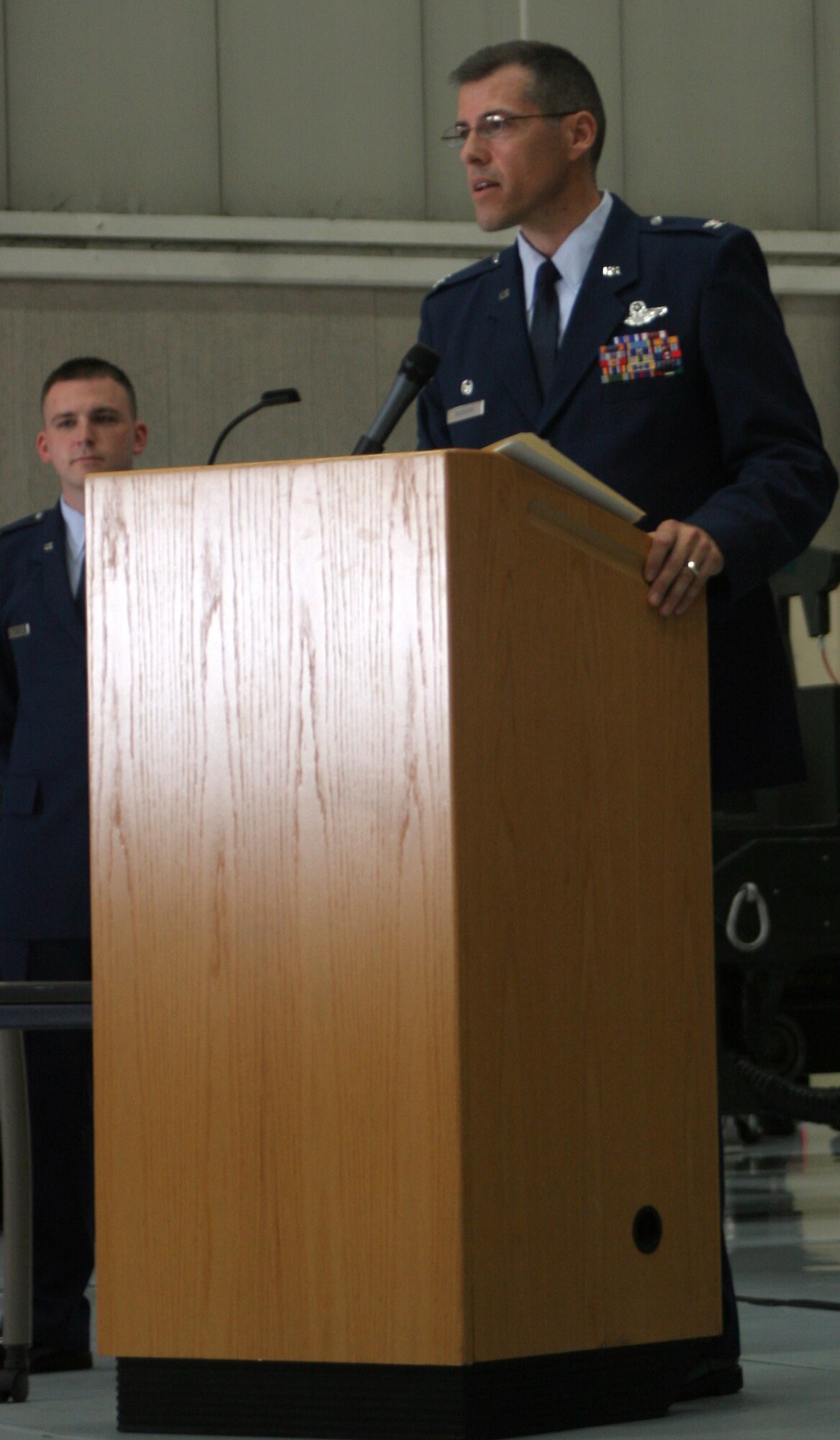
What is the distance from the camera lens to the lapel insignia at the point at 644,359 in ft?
8.01

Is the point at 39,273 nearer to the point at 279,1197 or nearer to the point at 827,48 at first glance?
the point at 827,48

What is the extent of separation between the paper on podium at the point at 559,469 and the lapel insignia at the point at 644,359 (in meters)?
0.30

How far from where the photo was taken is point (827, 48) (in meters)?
9.59

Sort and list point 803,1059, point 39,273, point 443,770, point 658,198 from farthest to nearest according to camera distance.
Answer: point 658,198 → point 39,273 → point 803,1059 → point 443,770

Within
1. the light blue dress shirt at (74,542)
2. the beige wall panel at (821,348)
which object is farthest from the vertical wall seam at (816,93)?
the light blue dress shirt at (74,542)

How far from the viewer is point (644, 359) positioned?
2.45 m

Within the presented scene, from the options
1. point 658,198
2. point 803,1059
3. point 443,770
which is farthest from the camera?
point 658,198

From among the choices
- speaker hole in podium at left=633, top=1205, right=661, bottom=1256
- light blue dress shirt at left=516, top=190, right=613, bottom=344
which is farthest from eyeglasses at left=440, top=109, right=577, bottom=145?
speaker hole in podium at left=633, top=1205, right=661, bottom=1256

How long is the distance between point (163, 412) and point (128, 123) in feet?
3.46

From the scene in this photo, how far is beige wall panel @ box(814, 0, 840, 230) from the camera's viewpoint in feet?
31.5

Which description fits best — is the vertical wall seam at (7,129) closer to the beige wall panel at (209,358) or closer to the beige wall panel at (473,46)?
the beige wall panel at (209,358)

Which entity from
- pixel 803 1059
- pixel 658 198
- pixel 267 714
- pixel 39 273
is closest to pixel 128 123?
pixel 39 273

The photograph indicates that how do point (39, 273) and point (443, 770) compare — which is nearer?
point (443, 770)

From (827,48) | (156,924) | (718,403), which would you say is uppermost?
(827,48)
